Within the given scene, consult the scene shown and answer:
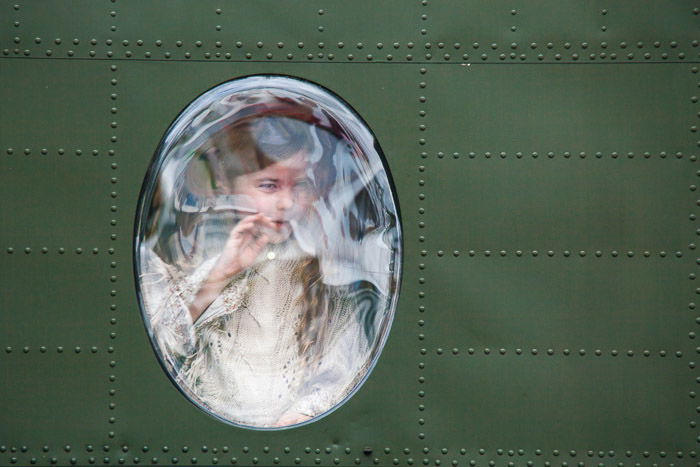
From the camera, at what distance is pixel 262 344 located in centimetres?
255

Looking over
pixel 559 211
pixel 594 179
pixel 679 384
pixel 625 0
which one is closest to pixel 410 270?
pixel 559 211

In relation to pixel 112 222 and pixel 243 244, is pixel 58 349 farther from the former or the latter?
pixel 243 244

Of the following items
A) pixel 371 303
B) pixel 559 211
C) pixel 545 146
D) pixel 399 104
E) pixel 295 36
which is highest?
pixel 295 36

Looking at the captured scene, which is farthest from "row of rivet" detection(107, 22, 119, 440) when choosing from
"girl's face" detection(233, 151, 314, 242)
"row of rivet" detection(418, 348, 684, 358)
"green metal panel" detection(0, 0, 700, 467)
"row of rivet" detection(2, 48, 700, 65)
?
"row of rivet" detection(418, 348, 684, 358)

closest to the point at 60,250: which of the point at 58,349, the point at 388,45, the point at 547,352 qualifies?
the point at 58,349

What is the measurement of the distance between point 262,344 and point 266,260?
1.10 ft

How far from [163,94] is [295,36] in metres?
0.55

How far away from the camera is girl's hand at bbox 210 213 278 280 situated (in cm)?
255

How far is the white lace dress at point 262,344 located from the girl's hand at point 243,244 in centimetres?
3

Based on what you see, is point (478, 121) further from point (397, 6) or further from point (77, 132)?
point (77, 132)

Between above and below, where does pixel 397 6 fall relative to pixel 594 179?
above

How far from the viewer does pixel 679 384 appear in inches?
95.3

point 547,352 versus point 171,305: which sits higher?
point 171,305

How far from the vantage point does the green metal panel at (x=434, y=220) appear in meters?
2.41
